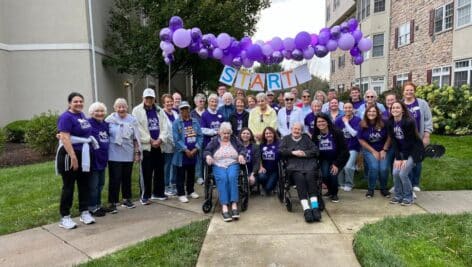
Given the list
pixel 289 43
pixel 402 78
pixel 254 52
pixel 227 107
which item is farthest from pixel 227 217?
pixel 402 78

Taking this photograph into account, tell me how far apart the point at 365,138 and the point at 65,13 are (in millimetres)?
12878

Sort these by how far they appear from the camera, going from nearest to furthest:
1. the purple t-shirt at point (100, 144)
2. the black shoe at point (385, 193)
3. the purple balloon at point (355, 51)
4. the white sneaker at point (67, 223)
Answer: the white sneaker at point (67, 223)
the purple t-shirt at point (100, 144)
the black shoe at point (385, 193)
the purple balloon at point (355, 51)

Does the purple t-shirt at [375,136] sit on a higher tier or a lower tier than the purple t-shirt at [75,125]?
lower

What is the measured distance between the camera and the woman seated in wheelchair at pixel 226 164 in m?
5.01

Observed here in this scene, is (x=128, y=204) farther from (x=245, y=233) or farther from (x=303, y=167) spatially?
(x=303, y=167)

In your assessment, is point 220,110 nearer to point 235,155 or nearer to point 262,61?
point 235,155

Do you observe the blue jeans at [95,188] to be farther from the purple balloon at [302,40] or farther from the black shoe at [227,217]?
the purple balloon at [302,40]

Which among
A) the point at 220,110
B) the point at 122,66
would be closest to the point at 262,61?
the point at 220,110

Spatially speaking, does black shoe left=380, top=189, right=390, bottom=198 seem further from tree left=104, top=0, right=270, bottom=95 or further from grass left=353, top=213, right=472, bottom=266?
tree left=104, top=0, right=270, bottom=95

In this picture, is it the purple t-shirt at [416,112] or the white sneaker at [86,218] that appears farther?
the purple t-shirt at [416,112]

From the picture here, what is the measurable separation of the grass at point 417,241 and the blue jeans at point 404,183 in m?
0.60

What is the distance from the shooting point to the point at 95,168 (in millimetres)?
4938

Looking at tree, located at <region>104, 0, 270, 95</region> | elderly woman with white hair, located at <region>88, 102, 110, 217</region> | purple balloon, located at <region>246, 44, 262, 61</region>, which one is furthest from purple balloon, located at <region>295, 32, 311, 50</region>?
tree, located at <region>104, 0, 270, 95</region>

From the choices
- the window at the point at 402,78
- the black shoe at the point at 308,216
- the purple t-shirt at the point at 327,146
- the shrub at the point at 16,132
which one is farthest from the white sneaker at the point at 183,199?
the window at the point at 402,78
